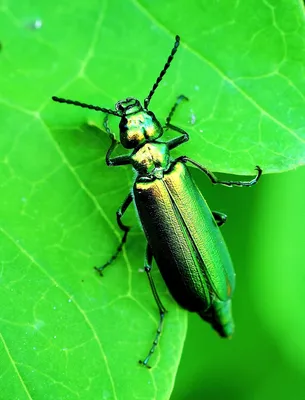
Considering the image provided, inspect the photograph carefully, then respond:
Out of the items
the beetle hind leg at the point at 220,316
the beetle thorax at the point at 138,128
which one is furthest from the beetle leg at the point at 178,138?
the beetle hind leg at the point at 220,316

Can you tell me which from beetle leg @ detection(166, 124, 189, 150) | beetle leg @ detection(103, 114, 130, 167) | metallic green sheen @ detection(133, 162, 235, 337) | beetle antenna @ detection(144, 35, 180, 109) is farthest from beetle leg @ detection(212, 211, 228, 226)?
beetle antenna @ detection(144, 35, 180, 109)

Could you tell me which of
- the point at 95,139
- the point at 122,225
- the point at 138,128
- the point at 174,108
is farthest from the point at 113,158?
the point at 174,108

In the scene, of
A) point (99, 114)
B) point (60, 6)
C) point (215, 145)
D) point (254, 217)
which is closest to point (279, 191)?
point (254, 217)

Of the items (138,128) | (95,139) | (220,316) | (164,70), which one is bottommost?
(220,316)

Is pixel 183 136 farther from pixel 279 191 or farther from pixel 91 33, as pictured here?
pixel 279 191

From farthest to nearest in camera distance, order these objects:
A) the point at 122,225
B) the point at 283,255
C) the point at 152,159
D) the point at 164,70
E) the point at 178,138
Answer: the point at 283,255 < the point at 152,159 < the point at 122,225 < the point at 178,138 < the point at 164,70

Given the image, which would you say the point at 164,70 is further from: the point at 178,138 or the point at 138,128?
the point at 138,128

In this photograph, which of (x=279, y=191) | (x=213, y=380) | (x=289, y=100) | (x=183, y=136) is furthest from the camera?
(x=213, y=380)
